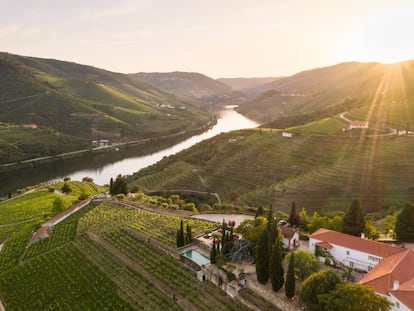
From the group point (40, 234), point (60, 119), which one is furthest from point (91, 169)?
point (40, 234)

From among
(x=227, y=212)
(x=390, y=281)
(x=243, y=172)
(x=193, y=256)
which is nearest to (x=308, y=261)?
(x=390, y=281)

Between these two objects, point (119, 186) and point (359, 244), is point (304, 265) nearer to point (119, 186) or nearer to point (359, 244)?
point (359, 244)

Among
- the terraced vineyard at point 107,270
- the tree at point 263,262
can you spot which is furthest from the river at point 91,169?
the tree at point 263,262

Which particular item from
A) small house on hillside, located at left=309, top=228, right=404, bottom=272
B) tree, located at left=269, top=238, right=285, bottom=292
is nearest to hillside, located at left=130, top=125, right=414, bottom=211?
small house on hillside, located at left=309, top=228, right=404, bottom=272

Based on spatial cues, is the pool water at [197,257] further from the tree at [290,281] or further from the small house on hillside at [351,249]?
the small house on hillside at [351,249]

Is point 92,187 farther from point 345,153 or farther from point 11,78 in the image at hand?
point 11,78
